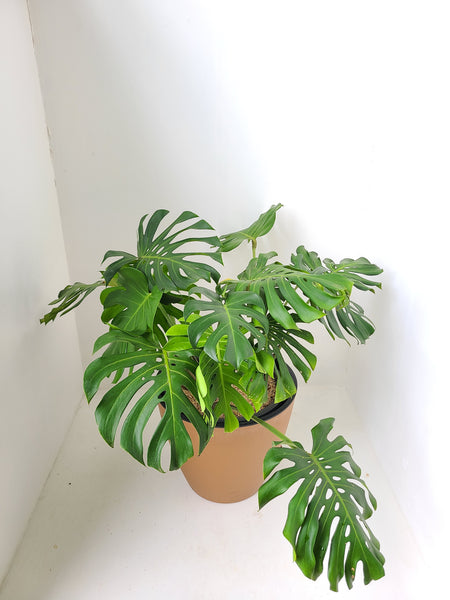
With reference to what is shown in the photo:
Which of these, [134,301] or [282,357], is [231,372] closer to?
[282,357]

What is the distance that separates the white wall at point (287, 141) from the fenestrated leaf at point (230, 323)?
0.45 metres

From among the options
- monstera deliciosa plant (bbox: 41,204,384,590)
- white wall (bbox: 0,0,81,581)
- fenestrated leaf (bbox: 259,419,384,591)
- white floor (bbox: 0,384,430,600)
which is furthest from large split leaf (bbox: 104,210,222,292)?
white floor (bbox: 0,384,430,600)

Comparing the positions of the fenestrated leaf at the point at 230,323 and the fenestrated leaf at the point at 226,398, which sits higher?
the fenestrated leaf at the point at 230,323

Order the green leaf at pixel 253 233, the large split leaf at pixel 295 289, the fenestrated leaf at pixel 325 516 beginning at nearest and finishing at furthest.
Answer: the fenestrated leaf at pixel 325 516, the large split leaf at pixel 295 289, the green leaf at pixel 253 233

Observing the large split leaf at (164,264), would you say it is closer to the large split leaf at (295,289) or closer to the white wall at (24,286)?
the large split leaf at (295,289)

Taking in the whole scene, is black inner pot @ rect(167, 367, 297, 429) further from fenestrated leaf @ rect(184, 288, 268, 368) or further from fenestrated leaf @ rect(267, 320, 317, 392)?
fenestrated leaf @ rect(184, 288, 268, 368)

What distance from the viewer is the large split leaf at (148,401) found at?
91 centimetres

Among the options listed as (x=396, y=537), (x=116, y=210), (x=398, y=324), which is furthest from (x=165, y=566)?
(x=116, y=210)

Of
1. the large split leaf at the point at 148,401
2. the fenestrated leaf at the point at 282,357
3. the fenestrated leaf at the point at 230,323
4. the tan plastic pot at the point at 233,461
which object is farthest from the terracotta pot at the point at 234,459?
the fenestrated leaf at the point at 230,323

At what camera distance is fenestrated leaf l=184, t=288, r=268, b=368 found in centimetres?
88

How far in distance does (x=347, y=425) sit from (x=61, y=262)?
107 cm

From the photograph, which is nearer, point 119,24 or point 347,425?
point 119,24

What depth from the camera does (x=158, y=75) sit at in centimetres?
139

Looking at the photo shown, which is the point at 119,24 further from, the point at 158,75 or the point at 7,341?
the point at 7,341
